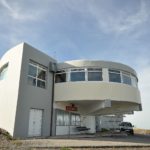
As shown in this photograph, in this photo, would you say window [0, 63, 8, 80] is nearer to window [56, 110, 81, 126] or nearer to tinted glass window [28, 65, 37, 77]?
tinted glass window [28, 65, 37, 77]

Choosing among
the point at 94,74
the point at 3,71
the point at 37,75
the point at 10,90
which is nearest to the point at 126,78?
the point at 94,74

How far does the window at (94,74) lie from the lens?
19.7 meters

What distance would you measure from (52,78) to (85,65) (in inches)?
129

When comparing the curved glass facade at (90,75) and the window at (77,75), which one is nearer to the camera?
the curved glass facade at (90,75)

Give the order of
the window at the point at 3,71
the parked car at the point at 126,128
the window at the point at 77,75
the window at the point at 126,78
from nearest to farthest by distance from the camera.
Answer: the window at the point at 77,75 → the window at the point at 3,71 → the window at the point at 126,78 → the parked car at the point at 126,128

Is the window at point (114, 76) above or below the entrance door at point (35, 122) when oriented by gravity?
above

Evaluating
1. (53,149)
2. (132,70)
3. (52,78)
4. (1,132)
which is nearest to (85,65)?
(52,78)

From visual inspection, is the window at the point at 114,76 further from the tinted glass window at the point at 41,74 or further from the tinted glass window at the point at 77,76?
the tinted glass window at the point at 41,74

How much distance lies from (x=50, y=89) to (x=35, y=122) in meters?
3.39

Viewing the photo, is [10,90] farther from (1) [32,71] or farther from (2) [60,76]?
(2) [60,76]

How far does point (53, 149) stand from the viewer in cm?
1116

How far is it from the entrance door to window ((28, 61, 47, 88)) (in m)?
Answer: 2.24

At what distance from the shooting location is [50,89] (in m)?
20.1

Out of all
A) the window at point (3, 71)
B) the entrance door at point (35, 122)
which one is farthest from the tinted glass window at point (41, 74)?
the window at point (3, 71)
